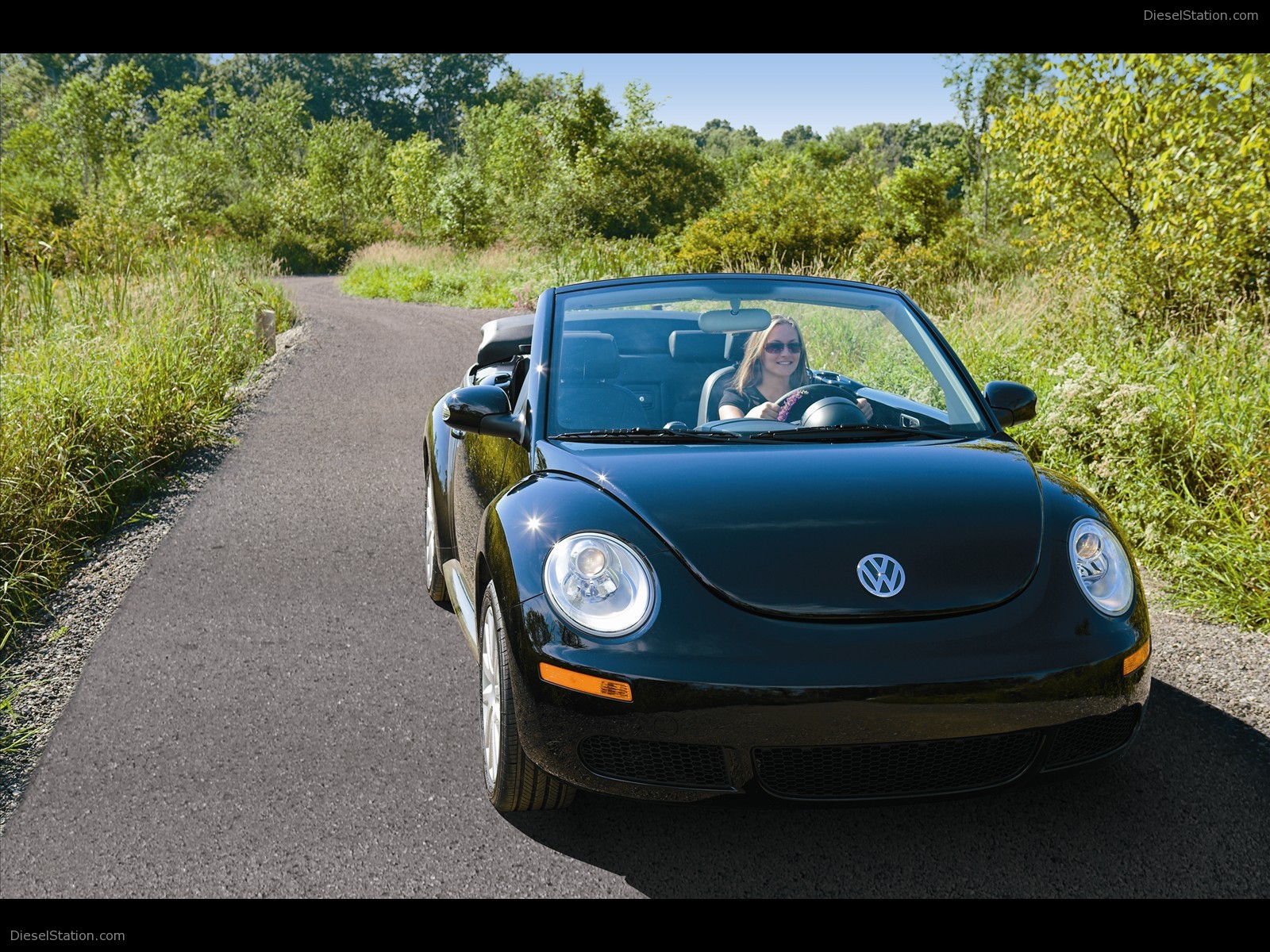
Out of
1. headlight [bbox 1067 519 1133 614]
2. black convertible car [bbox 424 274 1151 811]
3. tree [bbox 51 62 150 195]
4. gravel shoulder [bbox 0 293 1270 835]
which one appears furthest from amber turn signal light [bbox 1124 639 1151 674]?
tree [bbox 51 62 150 195]

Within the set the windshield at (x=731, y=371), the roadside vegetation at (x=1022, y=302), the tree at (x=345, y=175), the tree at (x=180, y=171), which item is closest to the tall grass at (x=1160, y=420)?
the roadside vegetation at (x=1022, y=302)

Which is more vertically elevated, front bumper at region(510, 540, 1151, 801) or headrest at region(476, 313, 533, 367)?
headrest at region(476, 313, 533, 367)

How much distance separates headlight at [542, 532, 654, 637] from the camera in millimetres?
2525

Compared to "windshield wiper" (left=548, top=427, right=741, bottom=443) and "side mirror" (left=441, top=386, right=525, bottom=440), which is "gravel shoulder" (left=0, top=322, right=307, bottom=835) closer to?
"side mirror" (left=441, top=386, right=525, bottom=440)

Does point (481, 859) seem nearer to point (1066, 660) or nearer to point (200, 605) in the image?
point (1066, 660)

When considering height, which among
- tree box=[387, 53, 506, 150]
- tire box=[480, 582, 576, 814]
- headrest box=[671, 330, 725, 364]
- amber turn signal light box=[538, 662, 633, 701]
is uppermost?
tree box=[387, 53, 506, 150]

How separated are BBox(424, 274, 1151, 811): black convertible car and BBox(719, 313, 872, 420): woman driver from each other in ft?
1.77

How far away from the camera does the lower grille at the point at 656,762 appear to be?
8.21 feet

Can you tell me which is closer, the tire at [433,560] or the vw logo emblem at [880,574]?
the vw logo emblem at [880,574]

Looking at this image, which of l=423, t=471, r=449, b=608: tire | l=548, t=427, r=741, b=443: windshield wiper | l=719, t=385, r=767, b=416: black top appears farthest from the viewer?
l=423, t=471, r=449, b=608: tire

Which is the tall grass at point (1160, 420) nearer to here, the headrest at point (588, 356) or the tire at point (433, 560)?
the headrest at point (588, 356)

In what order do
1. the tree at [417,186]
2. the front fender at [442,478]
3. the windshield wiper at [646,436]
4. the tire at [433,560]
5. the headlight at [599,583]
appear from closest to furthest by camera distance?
1. the headlight at [599,583]
2. the windshield wiper at [646,436]
3. the front fender at [442,478]
4. the tire at [433,560]
5. the tree at [417,186]

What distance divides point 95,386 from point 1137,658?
22.9 ft
